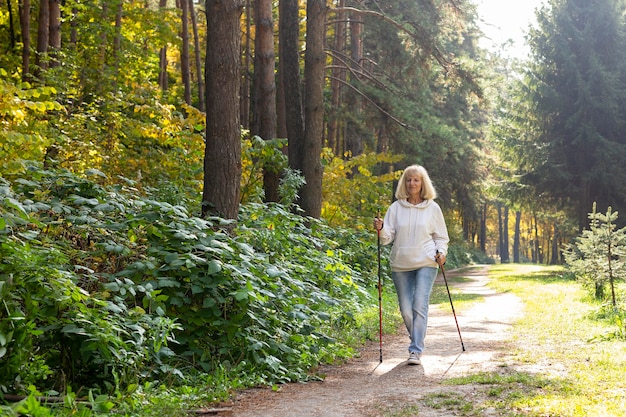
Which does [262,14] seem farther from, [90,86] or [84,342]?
[84,342]

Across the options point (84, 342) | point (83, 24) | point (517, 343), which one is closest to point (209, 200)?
point (84, 342)

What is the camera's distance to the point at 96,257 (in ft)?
20.9

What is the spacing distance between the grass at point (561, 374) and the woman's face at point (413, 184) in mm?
2012

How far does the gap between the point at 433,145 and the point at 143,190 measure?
44.3ft

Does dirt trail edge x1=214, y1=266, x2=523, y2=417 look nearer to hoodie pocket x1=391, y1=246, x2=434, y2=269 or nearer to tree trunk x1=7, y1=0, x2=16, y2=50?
hoodie pocket x1=391, y1=246, x2=434, y2=269

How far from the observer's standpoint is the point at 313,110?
571 inches

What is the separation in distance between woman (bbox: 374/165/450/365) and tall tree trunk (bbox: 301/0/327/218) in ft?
21.4

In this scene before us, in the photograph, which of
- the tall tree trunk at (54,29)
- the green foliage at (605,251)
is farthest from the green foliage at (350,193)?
the green foliage at (605,251)

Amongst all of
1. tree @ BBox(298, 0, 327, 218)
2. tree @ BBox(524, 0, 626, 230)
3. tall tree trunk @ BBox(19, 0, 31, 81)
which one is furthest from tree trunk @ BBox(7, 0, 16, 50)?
tree @ BBox(524, 0, 626, 230)

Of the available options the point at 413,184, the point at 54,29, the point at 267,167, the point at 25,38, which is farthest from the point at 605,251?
the point at 25,38

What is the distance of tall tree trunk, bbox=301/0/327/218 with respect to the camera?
14.4 meters

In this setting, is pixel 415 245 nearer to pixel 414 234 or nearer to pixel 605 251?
pixel 414 234

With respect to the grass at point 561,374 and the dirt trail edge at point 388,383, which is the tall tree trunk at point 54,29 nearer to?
the dirt trail edge at point 388,383

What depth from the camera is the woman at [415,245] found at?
7.55 m
